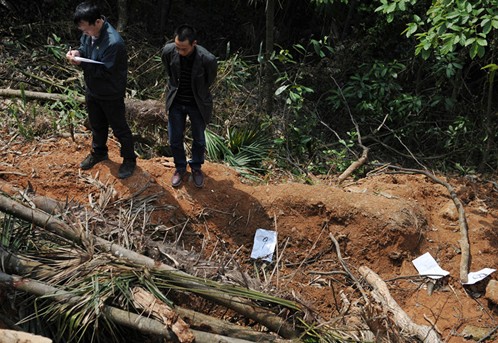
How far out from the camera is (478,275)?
17.7ft

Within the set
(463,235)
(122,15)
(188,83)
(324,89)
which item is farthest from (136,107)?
(463,235)

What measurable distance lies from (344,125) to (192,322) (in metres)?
4.68

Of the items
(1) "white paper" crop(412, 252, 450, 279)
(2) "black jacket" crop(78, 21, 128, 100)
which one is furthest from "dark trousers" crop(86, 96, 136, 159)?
(1) "white paper" crop(412, 252, 450, 279)

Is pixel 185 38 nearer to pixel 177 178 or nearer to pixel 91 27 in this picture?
pixel 91 27

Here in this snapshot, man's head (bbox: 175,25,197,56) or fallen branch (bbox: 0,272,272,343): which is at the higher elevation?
man's head (bbox: 175,25,197,56)

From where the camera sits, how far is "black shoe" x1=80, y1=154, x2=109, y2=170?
555cm

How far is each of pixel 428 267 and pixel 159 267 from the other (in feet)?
8.30

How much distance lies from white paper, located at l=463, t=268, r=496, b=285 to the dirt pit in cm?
7

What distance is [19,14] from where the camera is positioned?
812 centimetres

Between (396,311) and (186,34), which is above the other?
(186,34)

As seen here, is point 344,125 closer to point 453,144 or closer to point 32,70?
point 453,144

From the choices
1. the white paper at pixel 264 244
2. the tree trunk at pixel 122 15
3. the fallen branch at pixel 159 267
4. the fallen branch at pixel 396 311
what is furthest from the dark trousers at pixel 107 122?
the tree trunk at pixel 122 15

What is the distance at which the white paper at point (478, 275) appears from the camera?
5375 mm

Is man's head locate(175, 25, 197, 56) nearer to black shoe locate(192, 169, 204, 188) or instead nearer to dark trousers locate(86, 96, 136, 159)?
dark trousers locate(86, 96, 136, 159)
